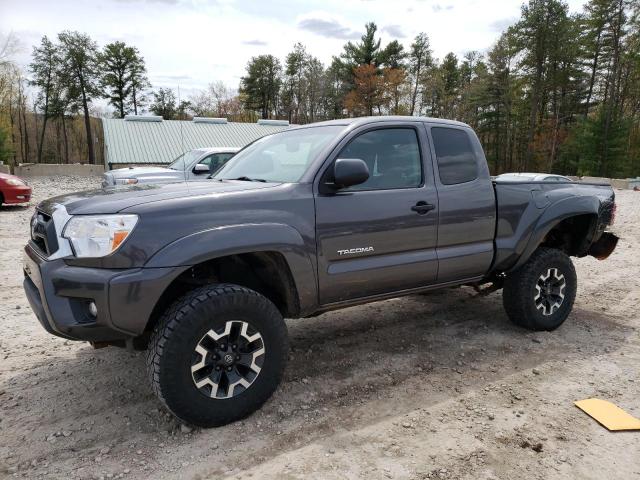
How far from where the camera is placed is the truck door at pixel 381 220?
3.23 metres

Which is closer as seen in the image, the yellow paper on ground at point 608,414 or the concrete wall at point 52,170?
the yellow paper on ground at point 608,414

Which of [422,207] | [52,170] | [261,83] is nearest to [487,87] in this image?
[261,83]

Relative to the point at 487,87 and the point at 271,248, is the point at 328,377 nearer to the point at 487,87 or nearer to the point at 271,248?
the point at 271,248

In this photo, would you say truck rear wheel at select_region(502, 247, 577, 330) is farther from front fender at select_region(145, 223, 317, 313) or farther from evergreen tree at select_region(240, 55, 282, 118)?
evergreen tree at select_region(240, 55, 282, 118)

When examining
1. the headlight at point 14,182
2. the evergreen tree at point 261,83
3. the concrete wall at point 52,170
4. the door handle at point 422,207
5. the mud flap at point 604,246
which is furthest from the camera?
the evergreen tree at point 261,83

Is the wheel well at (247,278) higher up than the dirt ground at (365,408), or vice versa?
the wheel well at (247,278)

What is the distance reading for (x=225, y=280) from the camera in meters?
3.34

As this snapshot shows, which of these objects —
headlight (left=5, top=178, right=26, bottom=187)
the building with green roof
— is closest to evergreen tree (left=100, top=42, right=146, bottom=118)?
the building with green roof

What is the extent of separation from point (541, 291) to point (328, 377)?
2375mm

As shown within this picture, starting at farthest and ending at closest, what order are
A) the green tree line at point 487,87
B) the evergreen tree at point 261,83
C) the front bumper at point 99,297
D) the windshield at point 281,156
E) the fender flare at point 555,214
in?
1. the evergreen tree at point 261,83
2. the green tree line at point 487,87
3. the fender flare at point 555,214
4. the windshield at point 281,156
5. the front bumper at point 99,297

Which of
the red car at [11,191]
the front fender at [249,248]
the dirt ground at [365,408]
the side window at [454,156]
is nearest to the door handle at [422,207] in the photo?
the side window at [454,156]

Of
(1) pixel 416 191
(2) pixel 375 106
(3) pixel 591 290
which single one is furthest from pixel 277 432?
(2) pixel 375 106

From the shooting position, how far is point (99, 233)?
2.57 m

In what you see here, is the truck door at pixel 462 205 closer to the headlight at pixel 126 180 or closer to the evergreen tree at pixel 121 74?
the headlight at pixel 126 180
